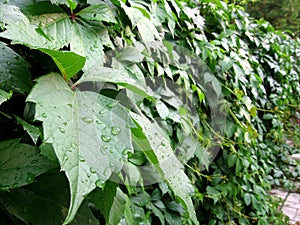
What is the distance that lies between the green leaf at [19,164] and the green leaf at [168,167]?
0.16m

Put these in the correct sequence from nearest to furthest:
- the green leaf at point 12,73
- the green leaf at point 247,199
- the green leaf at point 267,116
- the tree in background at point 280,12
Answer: the green leaf at point 12,73 → the green leaf at point 247,199 → the green leaf at point 267,116 → the tree in background at point 280,12

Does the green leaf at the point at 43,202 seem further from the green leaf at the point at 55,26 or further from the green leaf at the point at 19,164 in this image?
the green leaf at the point at 55,26

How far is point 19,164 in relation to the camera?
45cm

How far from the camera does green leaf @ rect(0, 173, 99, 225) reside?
46cm

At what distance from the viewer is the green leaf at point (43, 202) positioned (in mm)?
461

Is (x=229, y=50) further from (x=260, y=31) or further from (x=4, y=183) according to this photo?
(x=4, y=183)

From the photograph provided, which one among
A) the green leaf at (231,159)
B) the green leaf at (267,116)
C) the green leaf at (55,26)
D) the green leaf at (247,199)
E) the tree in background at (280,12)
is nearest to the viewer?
the green leaf at (55,26)

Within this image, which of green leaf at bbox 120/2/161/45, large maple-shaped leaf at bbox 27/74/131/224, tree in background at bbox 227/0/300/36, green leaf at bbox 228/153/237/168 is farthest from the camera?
tree in background at bbox 227/0/300/36

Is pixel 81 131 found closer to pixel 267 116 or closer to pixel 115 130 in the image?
pixel 115 130

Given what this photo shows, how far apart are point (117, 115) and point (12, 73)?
165 millimetres

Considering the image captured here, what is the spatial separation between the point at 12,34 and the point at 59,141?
0.15m

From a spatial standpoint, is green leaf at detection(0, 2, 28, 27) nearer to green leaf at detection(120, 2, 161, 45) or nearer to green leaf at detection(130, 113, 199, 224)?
green leaf at detection(130, 113, 199, 224)

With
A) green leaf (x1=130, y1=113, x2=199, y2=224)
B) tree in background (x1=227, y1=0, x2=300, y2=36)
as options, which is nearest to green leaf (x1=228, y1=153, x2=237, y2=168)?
green leaf (x1=130, y1=113, x2=199, y2=224)

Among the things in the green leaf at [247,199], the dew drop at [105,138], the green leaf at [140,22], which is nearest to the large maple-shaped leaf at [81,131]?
the dew drop at [105,138]
